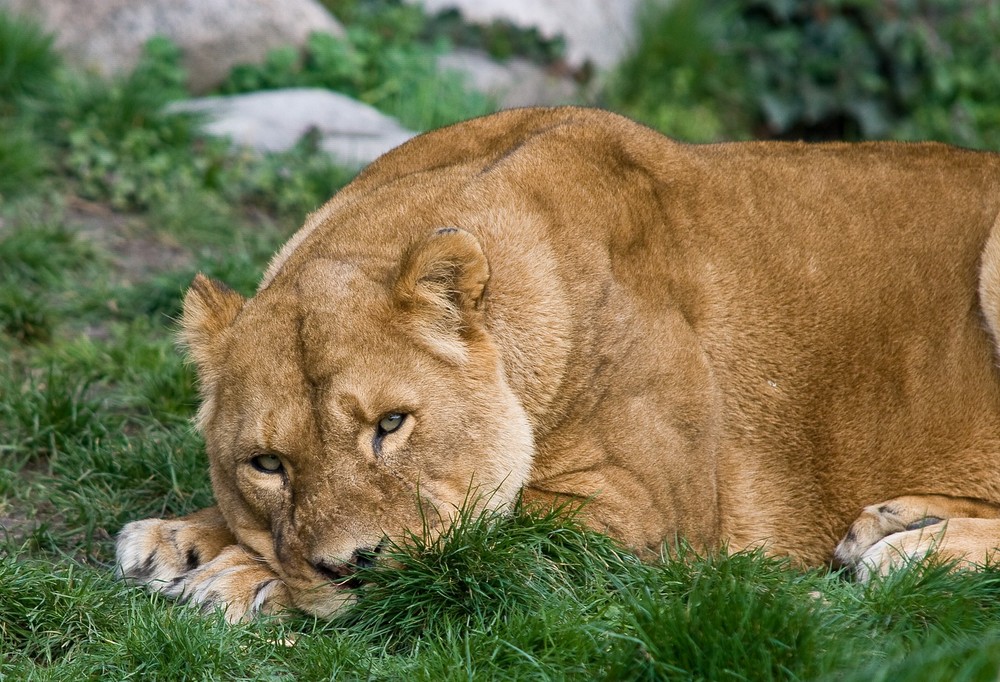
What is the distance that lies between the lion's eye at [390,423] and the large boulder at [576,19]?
6871 mm

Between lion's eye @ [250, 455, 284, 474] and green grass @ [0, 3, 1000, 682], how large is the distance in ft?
1.52

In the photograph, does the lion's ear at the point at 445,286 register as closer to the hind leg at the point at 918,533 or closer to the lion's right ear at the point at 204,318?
the lion's right ear at the point at 204,318

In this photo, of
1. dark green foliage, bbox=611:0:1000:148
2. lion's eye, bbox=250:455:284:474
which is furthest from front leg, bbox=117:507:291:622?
dark green foliage, bbox=611:0:1000:148

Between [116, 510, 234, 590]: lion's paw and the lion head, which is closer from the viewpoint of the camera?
the lion head

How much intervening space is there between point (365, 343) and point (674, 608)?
121cm

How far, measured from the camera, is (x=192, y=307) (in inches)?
169

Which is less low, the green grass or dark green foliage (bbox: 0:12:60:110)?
dark green foliage (bbox: 0:12:60:110)

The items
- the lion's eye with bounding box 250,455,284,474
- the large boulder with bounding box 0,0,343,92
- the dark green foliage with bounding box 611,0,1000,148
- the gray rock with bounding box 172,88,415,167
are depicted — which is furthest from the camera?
the dark green foliage with bounding box 611,0,1000,148

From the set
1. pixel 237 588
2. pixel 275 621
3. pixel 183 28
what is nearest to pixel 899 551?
pixel 275 621

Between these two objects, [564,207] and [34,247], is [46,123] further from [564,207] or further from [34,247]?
[564,207]

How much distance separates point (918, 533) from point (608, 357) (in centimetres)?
128

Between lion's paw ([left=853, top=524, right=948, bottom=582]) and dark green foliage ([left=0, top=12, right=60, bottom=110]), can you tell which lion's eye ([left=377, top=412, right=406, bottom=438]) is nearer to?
lion's paw ([left=853, top=524, right=948, bottom=582])

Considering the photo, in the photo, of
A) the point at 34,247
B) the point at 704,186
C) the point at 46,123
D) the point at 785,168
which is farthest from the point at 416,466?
the point at 46,123

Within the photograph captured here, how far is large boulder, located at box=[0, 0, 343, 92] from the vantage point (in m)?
8.73
